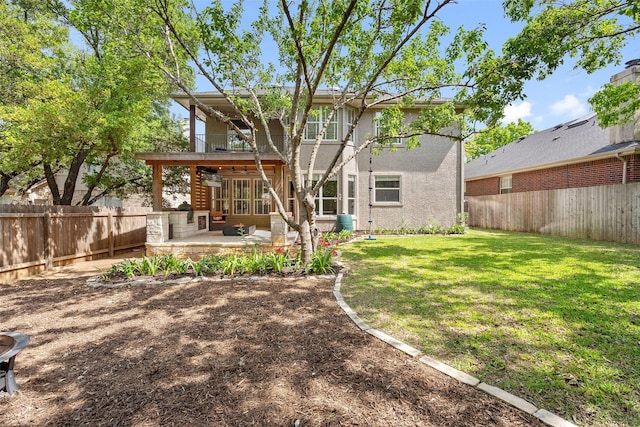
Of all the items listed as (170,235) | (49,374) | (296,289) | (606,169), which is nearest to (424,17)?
(296,289)

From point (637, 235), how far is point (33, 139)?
19.2 meters

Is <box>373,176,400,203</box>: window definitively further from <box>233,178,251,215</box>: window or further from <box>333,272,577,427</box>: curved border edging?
<box>333,272,577,427</box>: curved border edging

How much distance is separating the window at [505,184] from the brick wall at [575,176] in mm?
263

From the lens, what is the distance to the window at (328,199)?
13.9m

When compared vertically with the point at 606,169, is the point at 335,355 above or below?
below

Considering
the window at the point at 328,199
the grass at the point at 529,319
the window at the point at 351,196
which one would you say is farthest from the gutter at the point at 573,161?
the window at the point at 328,199

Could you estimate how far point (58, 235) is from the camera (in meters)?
8.64

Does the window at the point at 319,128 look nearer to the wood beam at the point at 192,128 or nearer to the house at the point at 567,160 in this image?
the wood beam at the point at 192,128

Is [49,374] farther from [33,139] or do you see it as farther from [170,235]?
[33,139]

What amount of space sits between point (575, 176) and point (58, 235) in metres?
20.5

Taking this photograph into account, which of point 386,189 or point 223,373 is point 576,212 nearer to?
point 386,189

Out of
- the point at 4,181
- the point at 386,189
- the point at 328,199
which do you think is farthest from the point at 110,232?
the point at 386,189

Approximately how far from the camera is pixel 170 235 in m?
10.0

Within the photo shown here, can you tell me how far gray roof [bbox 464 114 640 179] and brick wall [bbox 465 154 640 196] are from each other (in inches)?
19.4
